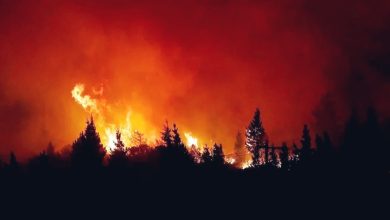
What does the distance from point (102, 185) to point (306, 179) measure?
1936 cm

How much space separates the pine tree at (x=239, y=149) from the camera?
4224 inches

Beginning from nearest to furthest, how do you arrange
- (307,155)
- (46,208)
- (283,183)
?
1. (46,208)
2. (283,183)
3. (307,155)

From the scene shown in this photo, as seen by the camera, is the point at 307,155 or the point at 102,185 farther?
the point at 307,155

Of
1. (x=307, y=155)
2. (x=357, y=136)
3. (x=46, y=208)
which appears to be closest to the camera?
(x=46, y=208)

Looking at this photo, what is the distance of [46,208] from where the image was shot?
40.8 meters

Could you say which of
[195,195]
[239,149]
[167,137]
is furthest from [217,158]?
[239,149]

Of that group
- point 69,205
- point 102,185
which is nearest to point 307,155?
point 102,185

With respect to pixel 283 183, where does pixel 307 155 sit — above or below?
above

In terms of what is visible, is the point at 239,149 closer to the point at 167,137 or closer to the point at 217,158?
the point at 217,158

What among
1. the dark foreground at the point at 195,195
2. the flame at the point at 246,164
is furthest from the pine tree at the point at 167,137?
the flame at the point at 246,164

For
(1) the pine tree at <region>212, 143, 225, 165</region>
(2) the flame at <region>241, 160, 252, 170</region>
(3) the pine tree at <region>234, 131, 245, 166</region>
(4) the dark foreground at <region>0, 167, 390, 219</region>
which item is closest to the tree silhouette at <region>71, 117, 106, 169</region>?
(4) the dark foreground at <region>0, 167, 390, 219</region>

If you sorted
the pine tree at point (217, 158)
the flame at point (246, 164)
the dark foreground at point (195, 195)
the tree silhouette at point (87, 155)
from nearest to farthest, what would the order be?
the dark foreground at point (195, 195), the tree silhouette at point (87, 155), the pine tree at point (217, 158), the flame at point (246, 164)

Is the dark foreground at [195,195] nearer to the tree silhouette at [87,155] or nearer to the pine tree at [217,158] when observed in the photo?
the tree silhouette at [87,155]

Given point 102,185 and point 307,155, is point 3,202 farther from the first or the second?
point 307,155
